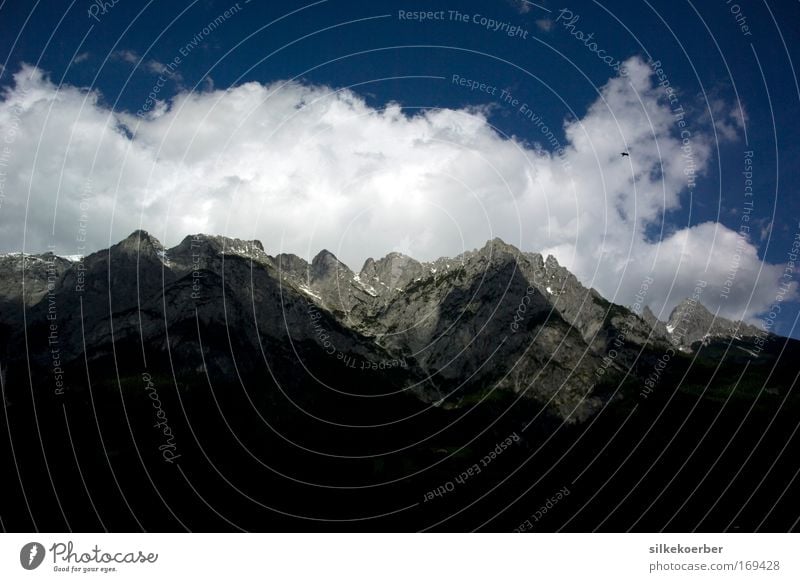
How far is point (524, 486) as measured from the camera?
143 m

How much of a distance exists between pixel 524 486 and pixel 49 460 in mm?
106809

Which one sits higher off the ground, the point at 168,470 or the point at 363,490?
the point at 168,470

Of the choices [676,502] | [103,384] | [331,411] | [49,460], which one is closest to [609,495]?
[676,502]
